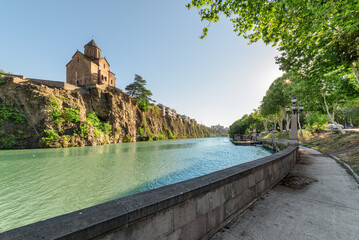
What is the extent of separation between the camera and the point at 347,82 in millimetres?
13234

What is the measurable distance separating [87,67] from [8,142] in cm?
2964

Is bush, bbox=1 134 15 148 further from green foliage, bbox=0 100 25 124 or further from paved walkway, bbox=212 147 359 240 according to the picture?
paved walkway, bbox=212 147 359 240

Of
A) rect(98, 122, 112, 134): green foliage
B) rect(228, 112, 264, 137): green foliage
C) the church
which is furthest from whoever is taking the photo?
rect(228, 112, 264, 137): green foliage

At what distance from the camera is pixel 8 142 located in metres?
23.3

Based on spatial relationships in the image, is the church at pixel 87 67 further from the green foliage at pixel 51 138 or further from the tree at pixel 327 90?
the tree at pixel 327 90

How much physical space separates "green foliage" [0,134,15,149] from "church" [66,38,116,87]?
24.1m

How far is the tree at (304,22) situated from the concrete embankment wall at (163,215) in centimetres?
601

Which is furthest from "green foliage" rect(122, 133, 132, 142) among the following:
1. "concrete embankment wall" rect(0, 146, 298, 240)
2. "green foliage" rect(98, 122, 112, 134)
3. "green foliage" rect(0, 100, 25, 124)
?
"concrete embankment wall" rect(0, 146, 298, 240)

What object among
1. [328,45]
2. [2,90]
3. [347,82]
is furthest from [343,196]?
[2,90]

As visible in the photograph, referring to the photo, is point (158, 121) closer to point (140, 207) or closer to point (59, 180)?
point (59, 180)

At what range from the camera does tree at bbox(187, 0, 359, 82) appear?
16.1ft

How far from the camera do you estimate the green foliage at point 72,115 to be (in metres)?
29.7

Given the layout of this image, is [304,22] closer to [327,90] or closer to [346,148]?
[346,148]

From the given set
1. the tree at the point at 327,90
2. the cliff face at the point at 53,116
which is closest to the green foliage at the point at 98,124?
the cliff face at the point at 53,116
